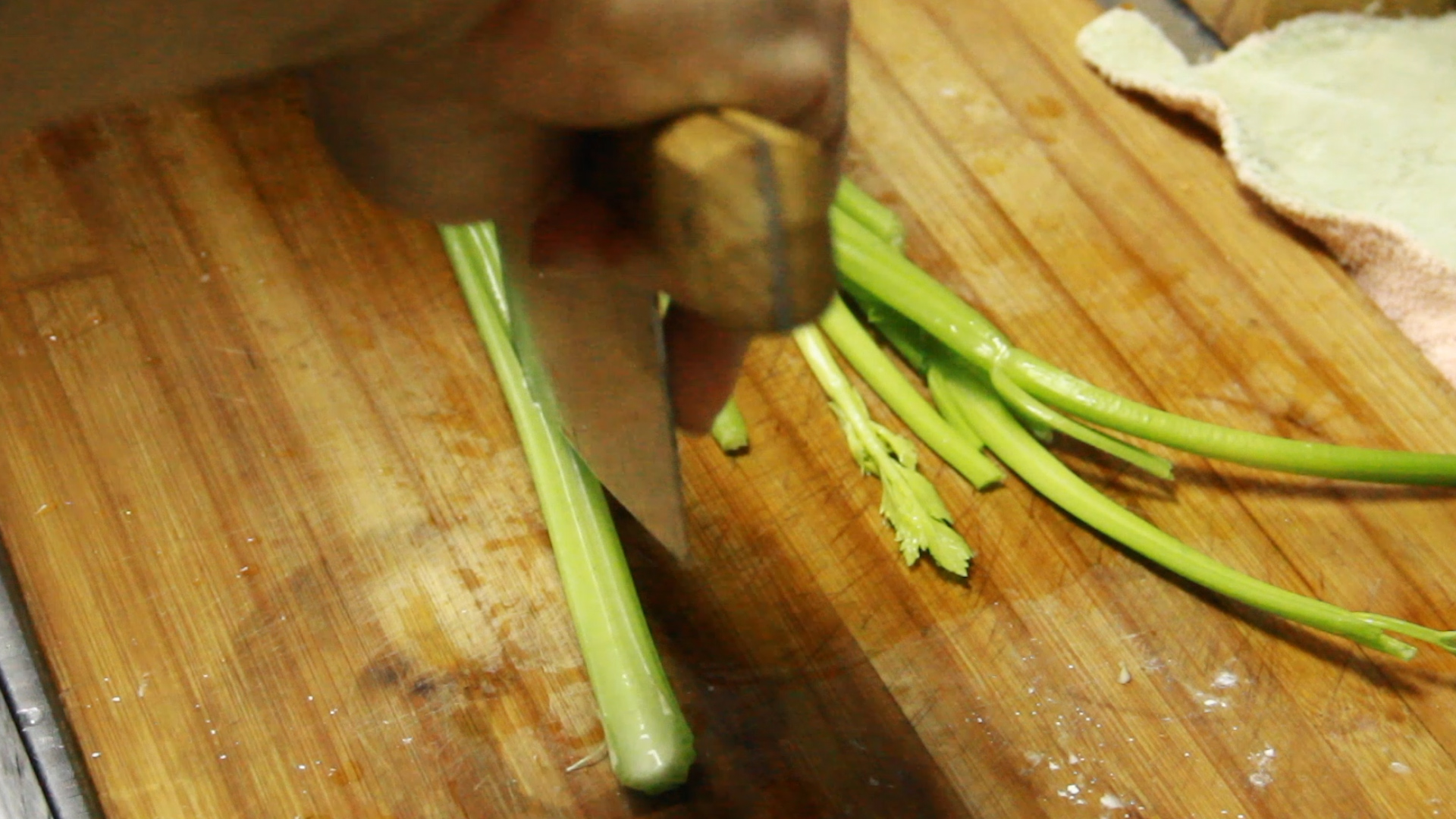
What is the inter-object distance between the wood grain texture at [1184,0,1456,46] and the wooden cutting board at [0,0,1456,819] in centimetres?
37

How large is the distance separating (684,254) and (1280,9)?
1424 mm

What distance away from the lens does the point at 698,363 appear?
40.1 inches

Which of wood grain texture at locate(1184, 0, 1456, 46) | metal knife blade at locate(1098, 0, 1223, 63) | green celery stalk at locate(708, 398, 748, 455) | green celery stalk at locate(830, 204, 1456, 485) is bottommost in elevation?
green celery stalk at locate(708, 398, 748, 455)

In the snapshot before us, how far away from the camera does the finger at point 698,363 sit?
996 mm

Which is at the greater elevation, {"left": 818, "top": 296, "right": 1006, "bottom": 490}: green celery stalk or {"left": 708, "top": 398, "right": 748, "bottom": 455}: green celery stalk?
{"left": 818, "top": 296, "right": 1006, "bottom": 490}: green celery stalk

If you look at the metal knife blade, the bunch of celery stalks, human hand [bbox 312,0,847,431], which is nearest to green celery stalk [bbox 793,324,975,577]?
the bunch of celery stalks

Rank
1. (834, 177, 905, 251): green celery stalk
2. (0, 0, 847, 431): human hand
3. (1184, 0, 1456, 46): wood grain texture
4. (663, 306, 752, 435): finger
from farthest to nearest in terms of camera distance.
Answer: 1. (1184, 0, 1456, 46): wood grain texture
2. (834, 177, 905, 251): green celery stalk
3. (663, 306, 752, 435): finger
4. (0, 0, 847, 431): human hand

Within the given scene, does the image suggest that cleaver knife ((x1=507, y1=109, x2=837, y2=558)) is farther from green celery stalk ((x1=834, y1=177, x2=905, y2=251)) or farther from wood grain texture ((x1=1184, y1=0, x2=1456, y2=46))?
wood grain texture ((x1=1184, y1=0, x2=1456, y2=46))

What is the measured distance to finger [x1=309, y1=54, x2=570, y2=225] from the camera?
2.46 feet

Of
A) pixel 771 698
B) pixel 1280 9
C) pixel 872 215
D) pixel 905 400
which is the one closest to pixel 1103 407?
pixel 905 400

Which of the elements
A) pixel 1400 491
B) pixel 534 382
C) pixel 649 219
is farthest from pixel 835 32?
pixel 1400 491

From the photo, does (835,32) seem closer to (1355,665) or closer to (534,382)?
(534,382)

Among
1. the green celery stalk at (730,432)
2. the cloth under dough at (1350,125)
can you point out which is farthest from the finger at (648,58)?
the cloth under dough at (1350,125)

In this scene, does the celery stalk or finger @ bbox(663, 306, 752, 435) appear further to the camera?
the celery stalk
